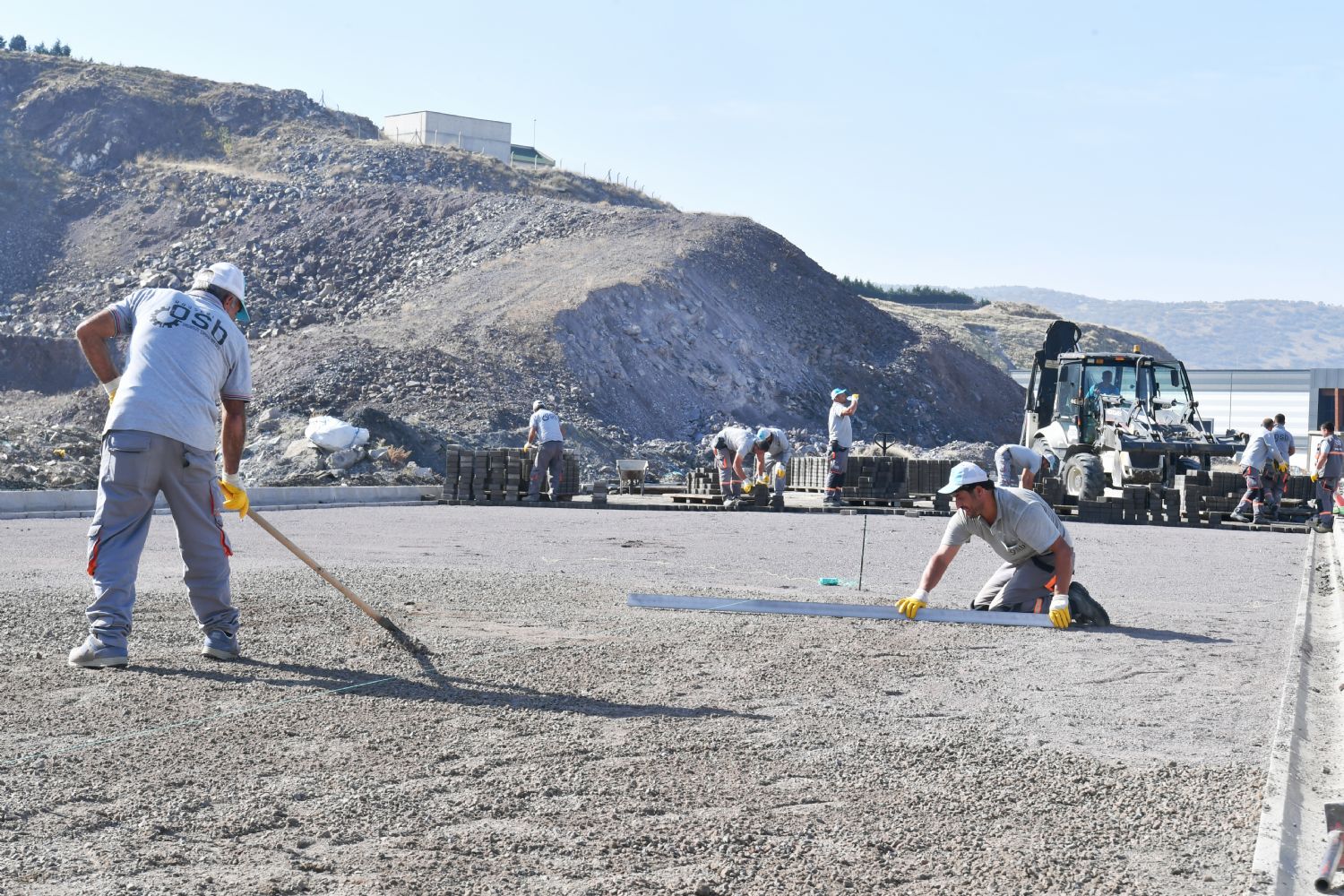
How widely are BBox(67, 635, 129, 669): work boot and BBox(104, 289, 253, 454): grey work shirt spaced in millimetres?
977

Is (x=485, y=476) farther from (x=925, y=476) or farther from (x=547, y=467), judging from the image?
(x=925, y=476)

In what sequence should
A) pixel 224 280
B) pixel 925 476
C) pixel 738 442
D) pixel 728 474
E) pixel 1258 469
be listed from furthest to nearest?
pixel 925 476, pixel 728 474, pixel 738 442, pixel 1258 469, pixel 224 280

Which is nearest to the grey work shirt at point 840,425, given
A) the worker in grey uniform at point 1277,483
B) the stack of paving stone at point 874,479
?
the stack of paving stone at point 874,479

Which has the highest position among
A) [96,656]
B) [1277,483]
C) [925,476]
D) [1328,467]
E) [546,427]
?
[1328,467]

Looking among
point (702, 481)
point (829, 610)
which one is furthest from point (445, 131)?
point (829, 610)

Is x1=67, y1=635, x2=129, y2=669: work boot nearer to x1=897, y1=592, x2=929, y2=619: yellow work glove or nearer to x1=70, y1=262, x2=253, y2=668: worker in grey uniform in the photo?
x1=70, y1=262, x2=253, y2=668: worker in grey uniform

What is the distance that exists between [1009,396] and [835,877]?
54.8 metres

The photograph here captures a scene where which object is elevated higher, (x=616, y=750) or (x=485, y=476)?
(x=485, y=476)

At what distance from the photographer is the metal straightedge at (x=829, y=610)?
8570mm

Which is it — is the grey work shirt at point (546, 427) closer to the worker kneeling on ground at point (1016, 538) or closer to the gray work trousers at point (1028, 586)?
the gray work trousers at point (1028, 586)

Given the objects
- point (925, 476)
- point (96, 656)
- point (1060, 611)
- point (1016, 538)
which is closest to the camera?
point (96, 656)

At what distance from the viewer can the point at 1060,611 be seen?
27.3ft

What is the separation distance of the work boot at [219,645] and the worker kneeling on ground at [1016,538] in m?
4.02

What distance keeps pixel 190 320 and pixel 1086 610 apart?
18.5 ft
